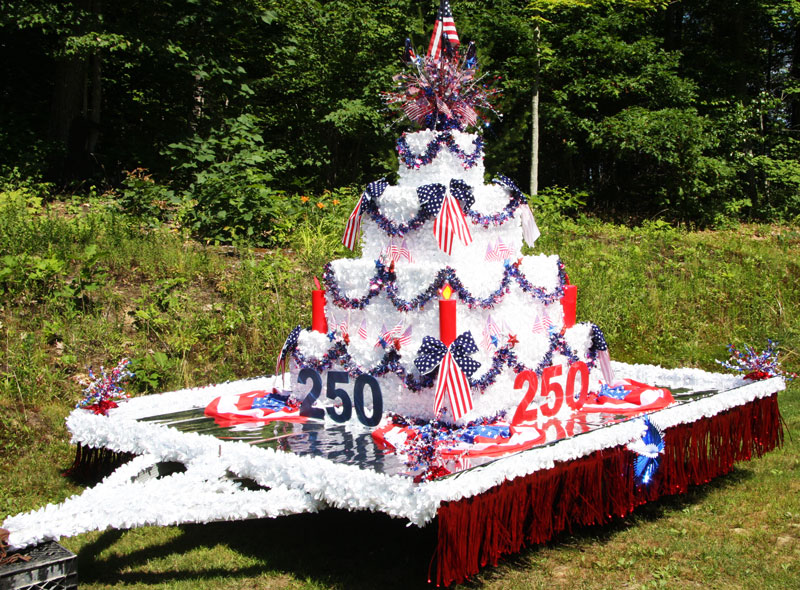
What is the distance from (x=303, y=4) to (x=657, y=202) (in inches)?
382

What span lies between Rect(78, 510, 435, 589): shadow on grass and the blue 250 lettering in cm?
72

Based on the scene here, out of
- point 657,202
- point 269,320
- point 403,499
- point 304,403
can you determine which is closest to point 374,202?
point 304,403

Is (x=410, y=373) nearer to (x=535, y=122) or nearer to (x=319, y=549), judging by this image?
(x=319, y=549)

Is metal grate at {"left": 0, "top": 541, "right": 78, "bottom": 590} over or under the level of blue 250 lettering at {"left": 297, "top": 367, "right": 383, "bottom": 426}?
under

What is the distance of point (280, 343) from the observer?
8.67 m

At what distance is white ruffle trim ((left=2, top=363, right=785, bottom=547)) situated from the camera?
13.1 feet

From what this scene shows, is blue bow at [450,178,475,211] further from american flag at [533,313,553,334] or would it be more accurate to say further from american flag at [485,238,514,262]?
american flag at [533,313,553,334]

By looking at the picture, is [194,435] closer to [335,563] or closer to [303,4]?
[335,563]

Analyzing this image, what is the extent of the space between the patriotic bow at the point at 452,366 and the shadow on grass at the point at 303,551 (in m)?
0.95

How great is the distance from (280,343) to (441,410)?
12.6ft

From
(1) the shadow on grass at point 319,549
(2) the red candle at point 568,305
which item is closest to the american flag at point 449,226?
(2) the red candle at point 568,305

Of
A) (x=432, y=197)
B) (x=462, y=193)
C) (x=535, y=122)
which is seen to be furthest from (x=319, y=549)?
(x=535, y=122)

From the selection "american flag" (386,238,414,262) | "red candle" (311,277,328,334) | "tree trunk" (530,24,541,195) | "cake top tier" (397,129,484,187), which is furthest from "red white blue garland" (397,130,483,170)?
"tree trunk" (530,24,541,195)

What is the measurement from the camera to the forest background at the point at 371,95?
43.2ft
